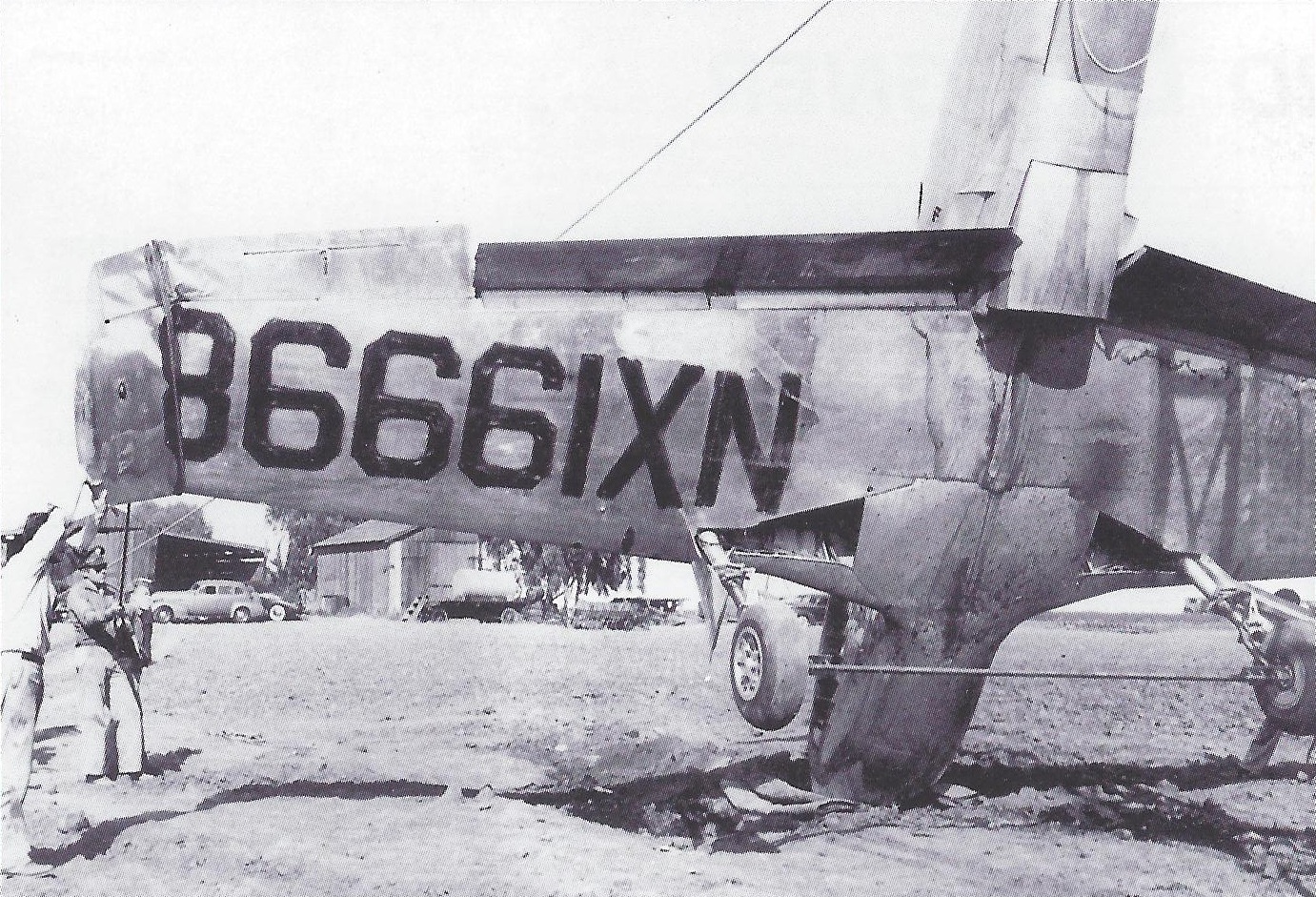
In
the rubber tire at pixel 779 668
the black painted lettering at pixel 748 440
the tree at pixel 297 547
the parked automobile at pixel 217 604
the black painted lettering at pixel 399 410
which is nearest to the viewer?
the rubber tire at pixel 779 668

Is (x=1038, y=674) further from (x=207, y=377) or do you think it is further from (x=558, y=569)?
(x=558, y=569)

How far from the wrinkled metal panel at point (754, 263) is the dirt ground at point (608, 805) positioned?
3.93 m

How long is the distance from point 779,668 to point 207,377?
158 inches

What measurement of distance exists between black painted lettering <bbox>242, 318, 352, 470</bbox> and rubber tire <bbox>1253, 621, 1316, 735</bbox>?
6.30 meters

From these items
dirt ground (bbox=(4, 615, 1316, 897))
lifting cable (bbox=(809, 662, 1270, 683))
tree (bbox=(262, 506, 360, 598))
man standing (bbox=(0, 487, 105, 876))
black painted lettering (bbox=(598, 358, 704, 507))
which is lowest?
tree (bbox=(262, 506, 360, 598))

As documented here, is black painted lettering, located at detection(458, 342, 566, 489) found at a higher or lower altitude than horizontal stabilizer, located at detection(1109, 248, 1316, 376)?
lower

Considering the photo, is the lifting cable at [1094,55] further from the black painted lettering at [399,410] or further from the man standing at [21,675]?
the man standing at [21,675]

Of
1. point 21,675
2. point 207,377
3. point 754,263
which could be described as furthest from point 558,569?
point 754,263

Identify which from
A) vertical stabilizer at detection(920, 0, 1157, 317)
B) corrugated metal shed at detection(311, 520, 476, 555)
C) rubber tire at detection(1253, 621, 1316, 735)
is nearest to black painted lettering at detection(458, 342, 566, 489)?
vertical stabilizer at detection(920, 0, 1157, 317)

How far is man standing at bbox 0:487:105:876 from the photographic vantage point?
7.11 metres

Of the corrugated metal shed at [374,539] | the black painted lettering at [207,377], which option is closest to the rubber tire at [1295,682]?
the black painted lettering at [207,377]

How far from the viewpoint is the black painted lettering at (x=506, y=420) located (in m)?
7.10

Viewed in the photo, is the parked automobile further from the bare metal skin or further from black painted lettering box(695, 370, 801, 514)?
black painted lettering box(695, 370, 801, 514)

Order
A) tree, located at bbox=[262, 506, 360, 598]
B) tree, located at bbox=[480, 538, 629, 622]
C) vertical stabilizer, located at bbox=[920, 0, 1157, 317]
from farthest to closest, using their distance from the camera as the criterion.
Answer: tree, located at bbox=[262, 506, 360, 598] < tree, located at bbox=[480, 538, 629, 622] < vertical stabilizer, located at bbox=[920, 0, 1157, 317]
